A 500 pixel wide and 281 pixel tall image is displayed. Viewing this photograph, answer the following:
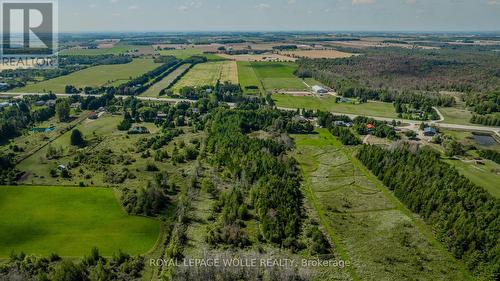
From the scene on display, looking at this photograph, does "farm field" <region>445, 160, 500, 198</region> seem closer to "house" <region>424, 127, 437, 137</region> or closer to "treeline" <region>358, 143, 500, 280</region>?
"treeline" <region>358, 143, 500, 280</region>

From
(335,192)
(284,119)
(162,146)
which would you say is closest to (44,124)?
(162,146)

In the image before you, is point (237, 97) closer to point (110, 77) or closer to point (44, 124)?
point (44, 124)

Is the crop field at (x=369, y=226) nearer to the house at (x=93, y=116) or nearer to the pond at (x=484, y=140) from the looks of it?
the pond at (x=484, y=140)

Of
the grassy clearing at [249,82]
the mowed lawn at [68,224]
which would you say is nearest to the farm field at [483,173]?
the mowed lawn at [68,224]

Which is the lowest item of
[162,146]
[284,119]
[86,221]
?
[86,221]

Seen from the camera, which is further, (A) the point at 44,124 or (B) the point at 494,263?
(A) the point at 44,124

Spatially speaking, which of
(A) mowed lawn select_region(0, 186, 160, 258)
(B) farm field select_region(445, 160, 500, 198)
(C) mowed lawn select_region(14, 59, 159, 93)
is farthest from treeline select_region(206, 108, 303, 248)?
(C) mowed lawn select_region(14, 59, 159, 93)
